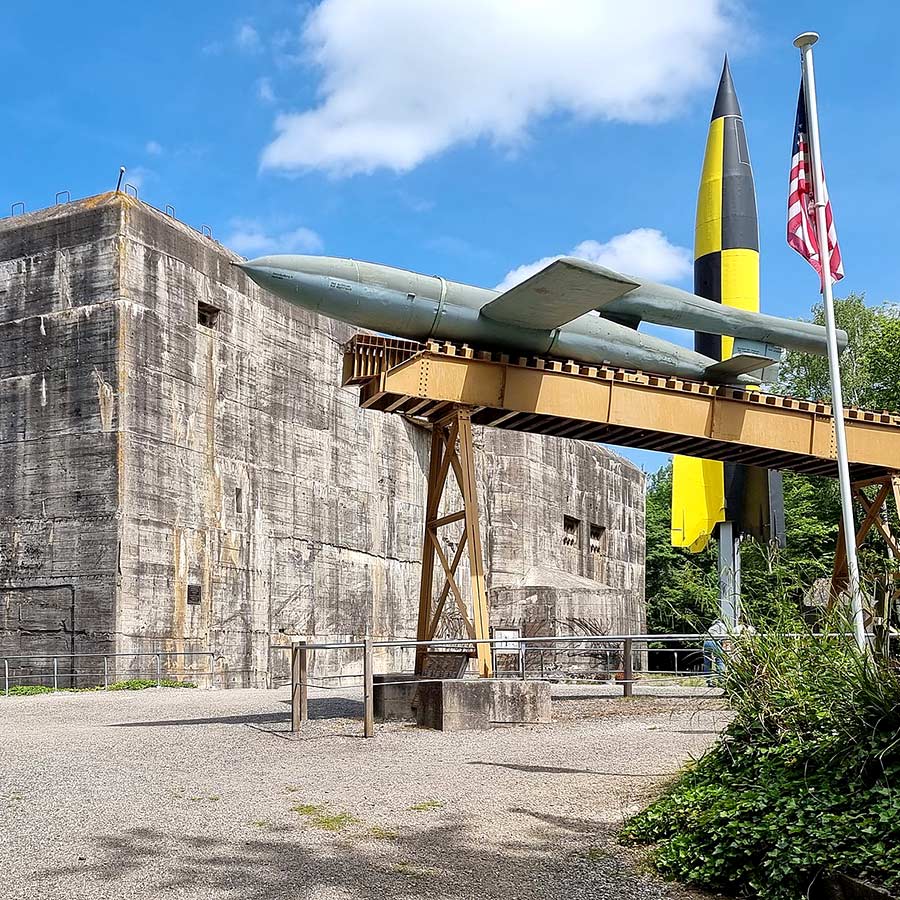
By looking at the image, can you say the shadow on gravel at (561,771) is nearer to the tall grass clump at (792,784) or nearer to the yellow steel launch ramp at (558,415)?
the tall grass clump at (792,784)

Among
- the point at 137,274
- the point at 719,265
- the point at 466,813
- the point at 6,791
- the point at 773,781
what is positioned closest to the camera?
the point at 773,781

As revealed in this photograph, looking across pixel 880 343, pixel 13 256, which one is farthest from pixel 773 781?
pixel 880 343

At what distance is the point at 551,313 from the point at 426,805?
25.5ft

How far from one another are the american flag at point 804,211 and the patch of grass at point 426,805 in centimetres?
859

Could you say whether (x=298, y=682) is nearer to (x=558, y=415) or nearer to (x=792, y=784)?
(x=558, y=415)

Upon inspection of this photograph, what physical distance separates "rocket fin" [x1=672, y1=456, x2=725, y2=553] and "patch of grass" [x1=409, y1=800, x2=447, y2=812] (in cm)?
1586

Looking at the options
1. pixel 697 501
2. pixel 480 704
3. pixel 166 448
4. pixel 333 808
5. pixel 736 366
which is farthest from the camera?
pixel 166 448

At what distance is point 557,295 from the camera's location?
13.7 m

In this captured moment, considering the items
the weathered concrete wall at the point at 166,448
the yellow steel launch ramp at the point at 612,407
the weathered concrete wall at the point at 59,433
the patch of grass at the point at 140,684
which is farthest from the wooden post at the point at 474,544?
the weathered concrete wall at the point at 59,433

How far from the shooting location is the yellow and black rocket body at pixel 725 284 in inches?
869

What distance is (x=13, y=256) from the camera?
2555 centimetres

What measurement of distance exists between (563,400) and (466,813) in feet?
25.3

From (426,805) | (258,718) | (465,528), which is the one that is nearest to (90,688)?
(258,718)

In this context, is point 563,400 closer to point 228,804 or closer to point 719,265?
point 228,804
